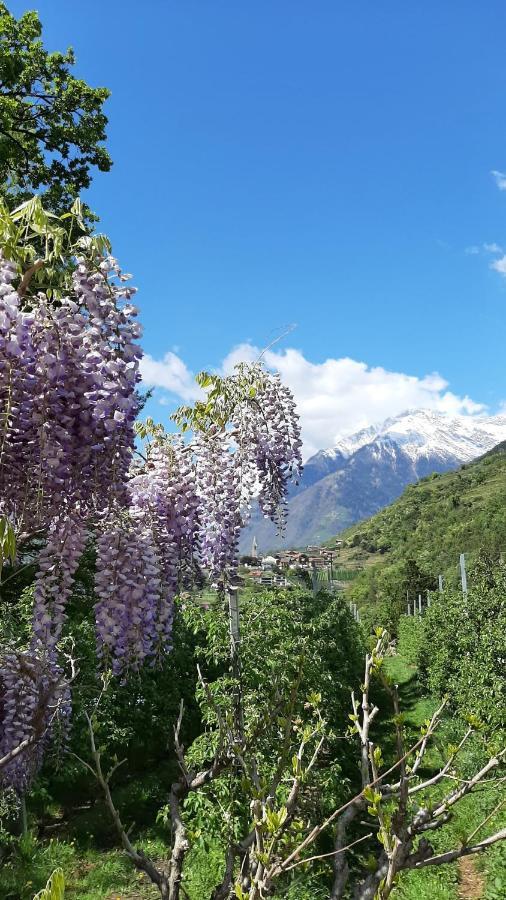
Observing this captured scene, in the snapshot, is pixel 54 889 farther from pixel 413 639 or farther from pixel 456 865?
pixel 413 639

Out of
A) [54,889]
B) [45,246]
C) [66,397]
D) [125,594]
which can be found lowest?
[54,889]

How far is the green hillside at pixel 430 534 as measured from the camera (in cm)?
6788

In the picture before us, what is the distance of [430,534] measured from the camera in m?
100

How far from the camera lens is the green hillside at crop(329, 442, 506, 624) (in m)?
67.9

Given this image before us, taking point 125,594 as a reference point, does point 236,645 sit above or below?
below

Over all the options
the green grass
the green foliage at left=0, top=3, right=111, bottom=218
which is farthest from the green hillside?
the green foliage at left=0, top=3, right=111, bottom=218

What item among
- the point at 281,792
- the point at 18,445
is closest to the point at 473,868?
the point at 281,792

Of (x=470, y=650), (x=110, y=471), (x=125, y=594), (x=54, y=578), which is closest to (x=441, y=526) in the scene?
(x=470, y=650)

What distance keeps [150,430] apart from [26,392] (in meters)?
1.33

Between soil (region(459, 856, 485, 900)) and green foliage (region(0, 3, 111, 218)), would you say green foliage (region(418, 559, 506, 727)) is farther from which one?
green foliage (region(0, 3, 111, 218))

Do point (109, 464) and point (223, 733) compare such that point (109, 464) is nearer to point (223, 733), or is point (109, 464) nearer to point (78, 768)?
point (223, 733)

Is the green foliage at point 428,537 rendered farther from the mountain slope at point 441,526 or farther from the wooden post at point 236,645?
the wooden post at point 236,645

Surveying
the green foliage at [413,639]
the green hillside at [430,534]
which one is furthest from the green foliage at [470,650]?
the green hillside at [430,534]

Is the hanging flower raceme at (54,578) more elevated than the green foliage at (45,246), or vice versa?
the green foliage at (45,246)
